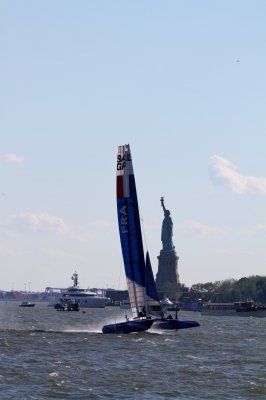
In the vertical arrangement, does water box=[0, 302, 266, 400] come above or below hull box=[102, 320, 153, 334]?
below

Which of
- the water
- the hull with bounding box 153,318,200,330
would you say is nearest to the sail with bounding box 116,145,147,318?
the hull with bounding box 153,318,200,330

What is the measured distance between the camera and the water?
4550 cm

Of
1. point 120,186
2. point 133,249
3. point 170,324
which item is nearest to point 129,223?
point 133,249

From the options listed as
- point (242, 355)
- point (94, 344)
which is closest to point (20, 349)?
point (94, 344)

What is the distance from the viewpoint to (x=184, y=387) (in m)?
47.6

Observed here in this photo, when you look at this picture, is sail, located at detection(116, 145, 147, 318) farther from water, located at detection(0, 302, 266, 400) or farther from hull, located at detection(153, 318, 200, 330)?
water, located at detection(0, 302, 266, 400)

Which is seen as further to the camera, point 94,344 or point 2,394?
point 94,344

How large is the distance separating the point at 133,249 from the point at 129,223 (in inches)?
87.9

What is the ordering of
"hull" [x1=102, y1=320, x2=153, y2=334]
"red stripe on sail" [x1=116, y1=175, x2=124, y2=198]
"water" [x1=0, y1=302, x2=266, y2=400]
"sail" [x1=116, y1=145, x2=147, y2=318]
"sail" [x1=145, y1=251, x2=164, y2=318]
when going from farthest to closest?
"red stripe on sail" [x1=116, y1=175, x2=124, y2=198] → "sail" [x1=116, y1=145, x2=147, y2=318] → "sail" [x1=145, y1=251, x2=164, y2=318] → "hull" [x1=102, y1=320, x2=153, y2=334] → "water" [x1=0, y1=302, x2=266, y2=400]

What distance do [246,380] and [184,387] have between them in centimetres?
443

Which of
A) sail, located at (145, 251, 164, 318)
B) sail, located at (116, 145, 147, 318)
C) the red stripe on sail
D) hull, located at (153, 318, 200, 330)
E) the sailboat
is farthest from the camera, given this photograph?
the red stripe on sail

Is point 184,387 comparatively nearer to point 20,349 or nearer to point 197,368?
point 197,368

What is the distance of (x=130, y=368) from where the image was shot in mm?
55125

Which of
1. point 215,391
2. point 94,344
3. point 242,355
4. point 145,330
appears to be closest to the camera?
point 215,391
